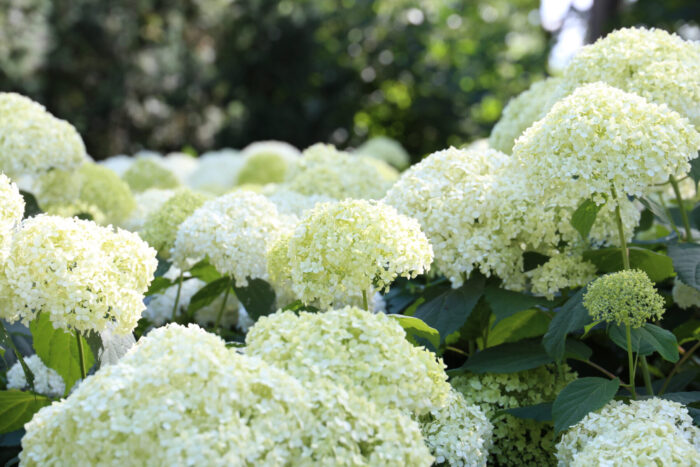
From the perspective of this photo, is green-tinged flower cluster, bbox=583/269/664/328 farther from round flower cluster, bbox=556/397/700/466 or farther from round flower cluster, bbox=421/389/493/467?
round flower cluster, bbox=421/389/493/467

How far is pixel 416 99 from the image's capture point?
9695 millimetres

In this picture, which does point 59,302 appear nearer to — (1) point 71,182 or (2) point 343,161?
(1) point 71,182

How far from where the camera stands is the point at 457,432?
5.64 feet

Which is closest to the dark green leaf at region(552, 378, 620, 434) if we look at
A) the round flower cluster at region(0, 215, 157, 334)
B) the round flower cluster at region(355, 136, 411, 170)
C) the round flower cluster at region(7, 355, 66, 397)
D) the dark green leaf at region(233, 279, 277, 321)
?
the dark green leaf at region(233, 279, 277, 321)

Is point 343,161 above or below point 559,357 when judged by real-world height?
above

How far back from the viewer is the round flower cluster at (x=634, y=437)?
150 cm

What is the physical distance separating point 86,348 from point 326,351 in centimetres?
85

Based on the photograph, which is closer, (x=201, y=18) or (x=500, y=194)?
(x=500, y=194)

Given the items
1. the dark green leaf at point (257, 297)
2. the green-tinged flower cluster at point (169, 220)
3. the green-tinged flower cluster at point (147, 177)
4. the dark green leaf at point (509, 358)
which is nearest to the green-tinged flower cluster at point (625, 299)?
the dark green leaf at point (509, 358)

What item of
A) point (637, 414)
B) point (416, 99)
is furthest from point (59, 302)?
point (416, 99)

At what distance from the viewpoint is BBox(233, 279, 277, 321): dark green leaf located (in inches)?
82.7

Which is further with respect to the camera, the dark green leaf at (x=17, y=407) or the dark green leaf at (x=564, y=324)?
the dark green leaf at (x=17, y=407)

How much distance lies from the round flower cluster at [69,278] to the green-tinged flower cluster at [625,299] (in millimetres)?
1064

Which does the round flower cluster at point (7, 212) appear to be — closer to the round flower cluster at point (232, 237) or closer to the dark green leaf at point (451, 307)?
the round flower cluster at point (232, 237)
